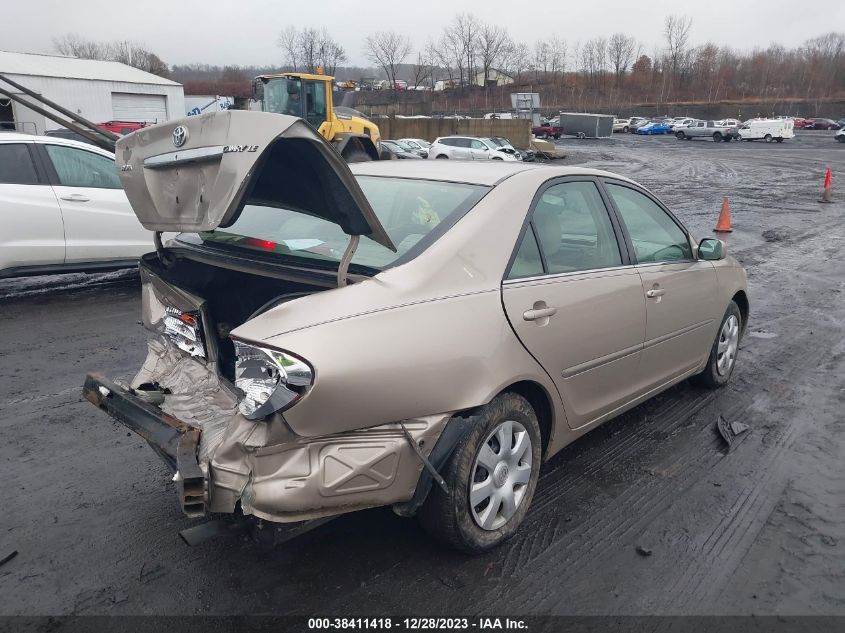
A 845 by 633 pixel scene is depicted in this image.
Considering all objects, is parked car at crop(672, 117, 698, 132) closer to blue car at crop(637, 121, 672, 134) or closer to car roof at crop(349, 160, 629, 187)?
blue car at crop(637, 121, 672, 134)

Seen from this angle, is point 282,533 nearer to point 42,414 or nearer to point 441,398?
point 441,398

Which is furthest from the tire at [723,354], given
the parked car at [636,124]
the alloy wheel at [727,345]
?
the parked car at [636,124]

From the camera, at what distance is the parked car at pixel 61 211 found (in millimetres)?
6680

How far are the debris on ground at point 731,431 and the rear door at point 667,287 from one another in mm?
399

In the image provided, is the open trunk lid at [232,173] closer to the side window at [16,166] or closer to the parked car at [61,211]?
the parked car at [61,211]

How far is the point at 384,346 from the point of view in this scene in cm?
248

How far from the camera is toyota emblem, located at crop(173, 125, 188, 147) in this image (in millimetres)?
2686

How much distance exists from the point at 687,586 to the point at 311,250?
214 centimetres

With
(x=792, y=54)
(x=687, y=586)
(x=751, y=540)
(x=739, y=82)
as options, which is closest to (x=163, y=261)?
(x=687, y=586)

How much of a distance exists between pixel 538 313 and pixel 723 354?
2.57 meters

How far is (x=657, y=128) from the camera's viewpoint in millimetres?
67812

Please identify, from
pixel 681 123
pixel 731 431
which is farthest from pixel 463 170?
pixel 681 123

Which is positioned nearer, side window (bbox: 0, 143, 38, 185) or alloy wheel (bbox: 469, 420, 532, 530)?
alloy wheel (bbox: 469, 420, 532, 530)

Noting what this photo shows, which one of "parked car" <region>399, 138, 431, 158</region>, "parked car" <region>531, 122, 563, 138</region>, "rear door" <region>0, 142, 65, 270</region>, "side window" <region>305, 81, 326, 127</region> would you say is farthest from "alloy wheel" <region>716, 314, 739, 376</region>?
"parked car" <region>531, 122, 563, 138</region>
